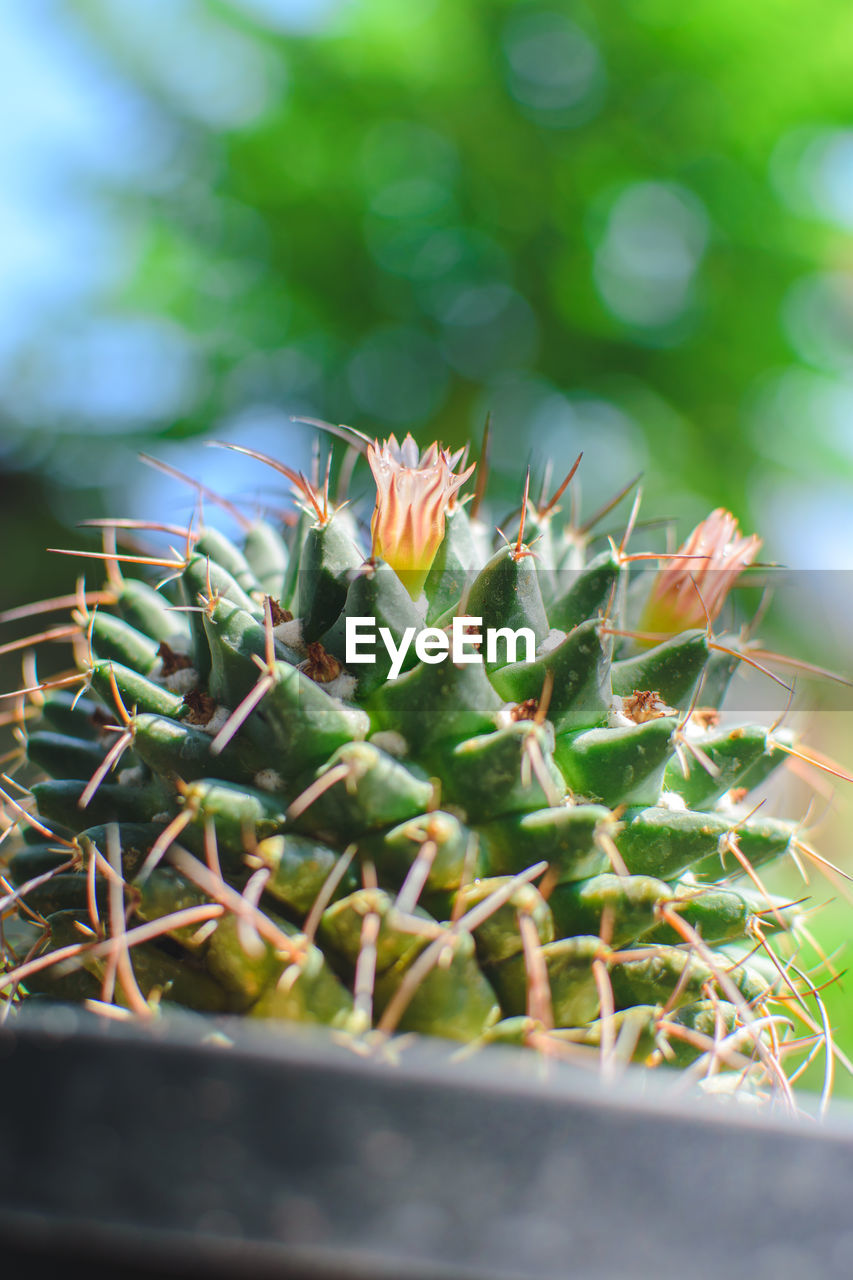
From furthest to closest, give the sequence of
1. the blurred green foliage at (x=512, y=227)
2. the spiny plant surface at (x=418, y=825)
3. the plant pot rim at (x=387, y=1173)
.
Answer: the blurred green foliage at (x=512, y=227)
the spiny plant surface at (x=418, y=825)
the plant pot rim at (x=387, y=1173)

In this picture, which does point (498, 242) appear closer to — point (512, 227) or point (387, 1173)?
point (512, 227)

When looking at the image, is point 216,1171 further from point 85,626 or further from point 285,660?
point 85,626

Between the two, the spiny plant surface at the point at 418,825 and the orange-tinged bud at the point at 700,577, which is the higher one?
the orange-tinged bud at the point at 700,577

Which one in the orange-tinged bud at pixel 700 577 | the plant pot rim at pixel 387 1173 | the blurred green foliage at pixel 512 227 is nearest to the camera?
the plant pot rim at pixel 387 1173

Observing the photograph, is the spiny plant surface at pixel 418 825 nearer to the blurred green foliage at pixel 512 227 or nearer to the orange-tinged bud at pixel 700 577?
the orange-tinged bud at pixel 700 577

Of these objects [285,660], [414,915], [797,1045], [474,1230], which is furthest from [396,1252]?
[797,1045]

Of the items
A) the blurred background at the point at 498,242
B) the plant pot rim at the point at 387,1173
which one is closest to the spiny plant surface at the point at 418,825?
the plant pot rim at the point at 387,1173
